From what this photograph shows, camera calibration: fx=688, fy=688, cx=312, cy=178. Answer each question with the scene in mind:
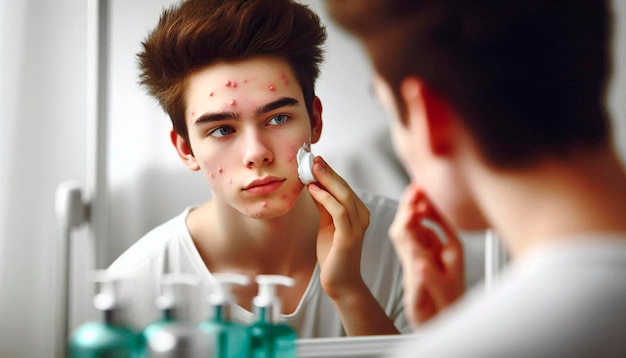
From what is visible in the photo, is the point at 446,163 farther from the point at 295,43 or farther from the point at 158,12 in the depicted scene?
the point at 158,12

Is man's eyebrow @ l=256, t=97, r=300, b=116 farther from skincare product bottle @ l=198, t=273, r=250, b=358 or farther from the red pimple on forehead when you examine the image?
skincare product bottle @ l=198, t=273, r=250, b=358

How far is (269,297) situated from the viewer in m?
0.99

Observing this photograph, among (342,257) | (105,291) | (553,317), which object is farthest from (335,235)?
(553,317)

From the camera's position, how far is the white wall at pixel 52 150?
1039mm

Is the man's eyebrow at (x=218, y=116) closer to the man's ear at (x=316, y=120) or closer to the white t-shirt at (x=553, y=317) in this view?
the man's ear at (x=316, y=120)

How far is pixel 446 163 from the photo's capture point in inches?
30.0

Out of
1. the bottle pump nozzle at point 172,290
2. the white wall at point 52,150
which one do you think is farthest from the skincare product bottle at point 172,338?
the white wall at point 52,150

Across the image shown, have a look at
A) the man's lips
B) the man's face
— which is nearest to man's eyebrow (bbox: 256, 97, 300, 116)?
the man's face

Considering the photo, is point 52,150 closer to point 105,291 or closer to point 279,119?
point 105,291

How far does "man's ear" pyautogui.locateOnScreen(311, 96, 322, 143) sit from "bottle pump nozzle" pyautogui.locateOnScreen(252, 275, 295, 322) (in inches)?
9.3

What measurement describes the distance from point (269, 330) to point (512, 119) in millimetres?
462

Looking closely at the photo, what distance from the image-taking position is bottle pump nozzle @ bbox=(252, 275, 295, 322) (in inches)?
38.8

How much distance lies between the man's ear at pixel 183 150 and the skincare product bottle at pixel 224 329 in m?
0.19

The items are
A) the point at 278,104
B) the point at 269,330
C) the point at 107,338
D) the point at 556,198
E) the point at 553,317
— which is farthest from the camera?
the point at 278,104
